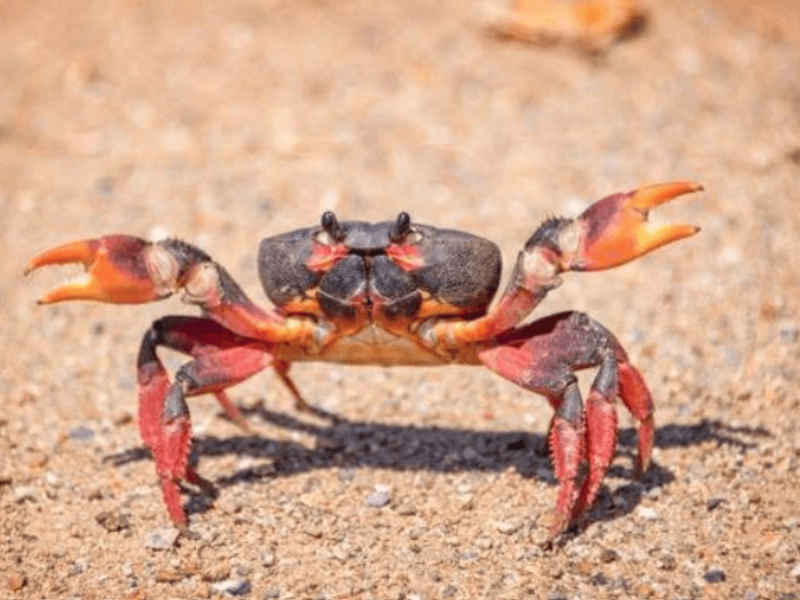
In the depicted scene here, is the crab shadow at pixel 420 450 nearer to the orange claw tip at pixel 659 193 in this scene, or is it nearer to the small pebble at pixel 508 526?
the small pebble at pixel 508 526

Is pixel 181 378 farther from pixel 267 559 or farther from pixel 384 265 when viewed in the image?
pixel 384 265

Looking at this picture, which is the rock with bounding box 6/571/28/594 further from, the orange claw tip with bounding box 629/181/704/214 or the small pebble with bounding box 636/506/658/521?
the orange claw tip with bounding box 629/181/704/214

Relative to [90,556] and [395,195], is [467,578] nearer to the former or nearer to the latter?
[90,556]

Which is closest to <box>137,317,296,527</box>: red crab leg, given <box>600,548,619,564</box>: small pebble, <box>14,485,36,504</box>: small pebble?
<box>14,485,36,504</box>: small pebble

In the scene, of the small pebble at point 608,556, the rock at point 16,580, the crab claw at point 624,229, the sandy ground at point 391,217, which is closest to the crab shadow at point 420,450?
the sandy ground at point 391,217

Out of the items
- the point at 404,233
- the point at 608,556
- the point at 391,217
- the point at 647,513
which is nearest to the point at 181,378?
the point at 404,233

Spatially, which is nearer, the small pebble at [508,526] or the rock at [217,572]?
the rock at [217,572]
